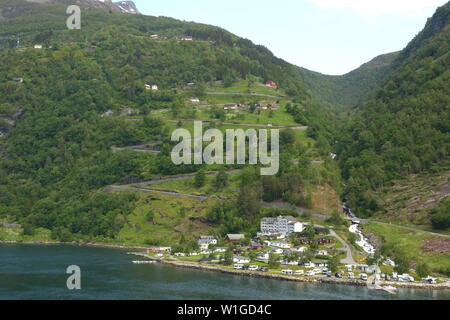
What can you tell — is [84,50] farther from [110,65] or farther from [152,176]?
[152,176]

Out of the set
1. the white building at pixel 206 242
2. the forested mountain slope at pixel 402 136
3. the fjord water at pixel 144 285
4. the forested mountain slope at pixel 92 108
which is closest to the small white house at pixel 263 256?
the fjord water at pixel 144 285

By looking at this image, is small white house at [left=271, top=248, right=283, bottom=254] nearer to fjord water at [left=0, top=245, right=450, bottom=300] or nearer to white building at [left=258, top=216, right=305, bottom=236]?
white building at [left=258, top=216, right=305, bottom=236]

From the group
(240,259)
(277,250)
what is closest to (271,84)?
(277,250)

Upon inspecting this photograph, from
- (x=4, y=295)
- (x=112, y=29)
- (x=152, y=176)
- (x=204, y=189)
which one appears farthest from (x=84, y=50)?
(x=4, y=295)

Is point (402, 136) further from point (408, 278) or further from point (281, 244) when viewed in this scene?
point (408, 278)

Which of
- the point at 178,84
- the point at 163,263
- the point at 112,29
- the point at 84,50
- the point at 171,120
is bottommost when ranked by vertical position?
the point at 163,263
